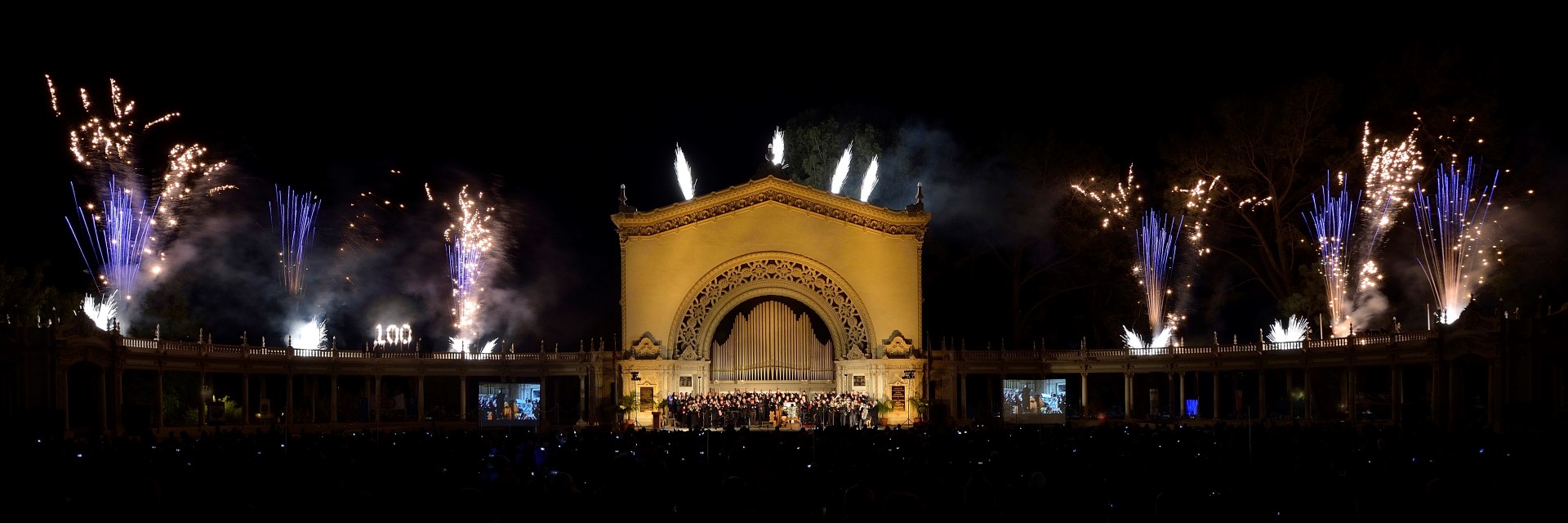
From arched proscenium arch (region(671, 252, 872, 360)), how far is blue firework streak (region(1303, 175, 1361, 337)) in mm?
14933

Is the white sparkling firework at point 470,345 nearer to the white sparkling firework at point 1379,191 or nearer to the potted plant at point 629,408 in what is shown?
the potted plant at point 629,408

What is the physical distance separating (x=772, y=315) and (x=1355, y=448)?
26.9 m

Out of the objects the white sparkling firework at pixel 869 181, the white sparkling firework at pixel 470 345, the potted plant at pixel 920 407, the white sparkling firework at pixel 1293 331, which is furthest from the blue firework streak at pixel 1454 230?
the white sparkling firework at pixel 470 345

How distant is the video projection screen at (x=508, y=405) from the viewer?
3738 cm

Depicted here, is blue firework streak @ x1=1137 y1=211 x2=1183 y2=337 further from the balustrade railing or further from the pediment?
the pediment

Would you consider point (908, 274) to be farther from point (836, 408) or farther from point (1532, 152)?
point (1532, 152)

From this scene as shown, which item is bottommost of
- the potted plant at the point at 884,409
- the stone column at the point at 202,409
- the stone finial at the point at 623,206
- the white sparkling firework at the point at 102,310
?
the potted plant at the point at 884,409

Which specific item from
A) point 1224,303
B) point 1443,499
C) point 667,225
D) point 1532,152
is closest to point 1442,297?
point 1532,152

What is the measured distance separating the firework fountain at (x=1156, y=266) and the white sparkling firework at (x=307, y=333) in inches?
1152

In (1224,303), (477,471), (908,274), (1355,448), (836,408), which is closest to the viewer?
(477,471)

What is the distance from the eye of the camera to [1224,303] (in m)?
47.8

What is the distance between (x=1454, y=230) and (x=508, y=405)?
28.8m

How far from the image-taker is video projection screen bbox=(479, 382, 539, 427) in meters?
37.4

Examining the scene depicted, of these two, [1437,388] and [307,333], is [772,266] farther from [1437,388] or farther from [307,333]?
[1437,388]
